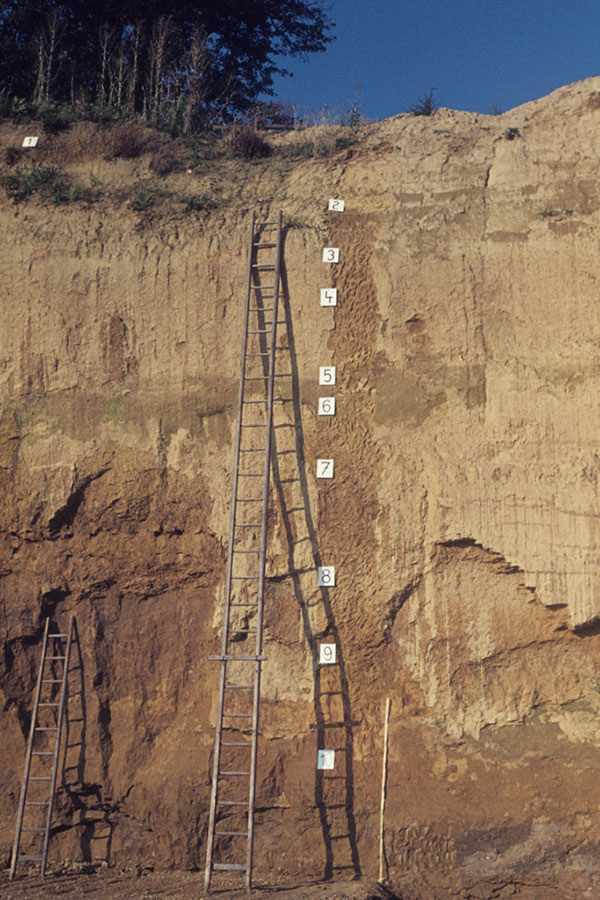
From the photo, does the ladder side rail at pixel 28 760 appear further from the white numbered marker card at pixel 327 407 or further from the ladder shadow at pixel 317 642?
the white numbered marker card at pixel 327 407

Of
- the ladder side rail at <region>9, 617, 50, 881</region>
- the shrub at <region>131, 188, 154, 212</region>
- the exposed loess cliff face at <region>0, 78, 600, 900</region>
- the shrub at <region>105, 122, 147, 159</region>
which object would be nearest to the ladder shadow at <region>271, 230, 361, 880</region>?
the exposed loess cliff face at <region>0, 78, 600, 900</region>

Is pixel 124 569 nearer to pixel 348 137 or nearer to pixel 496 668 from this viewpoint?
pixel 496 668

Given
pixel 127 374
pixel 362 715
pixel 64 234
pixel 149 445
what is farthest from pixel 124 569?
pixel 64 234

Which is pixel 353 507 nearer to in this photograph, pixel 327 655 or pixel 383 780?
pixel 327 655

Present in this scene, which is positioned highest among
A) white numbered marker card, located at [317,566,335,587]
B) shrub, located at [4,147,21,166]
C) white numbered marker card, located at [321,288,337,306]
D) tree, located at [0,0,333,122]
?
tree, located at [0,0,333,122]

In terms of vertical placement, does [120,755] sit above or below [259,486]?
below

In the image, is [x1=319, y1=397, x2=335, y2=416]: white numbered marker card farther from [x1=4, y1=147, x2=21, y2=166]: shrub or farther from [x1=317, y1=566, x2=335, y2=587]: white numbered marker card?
[x1=4, y1=147, x2=21, y2=166]: shrub
